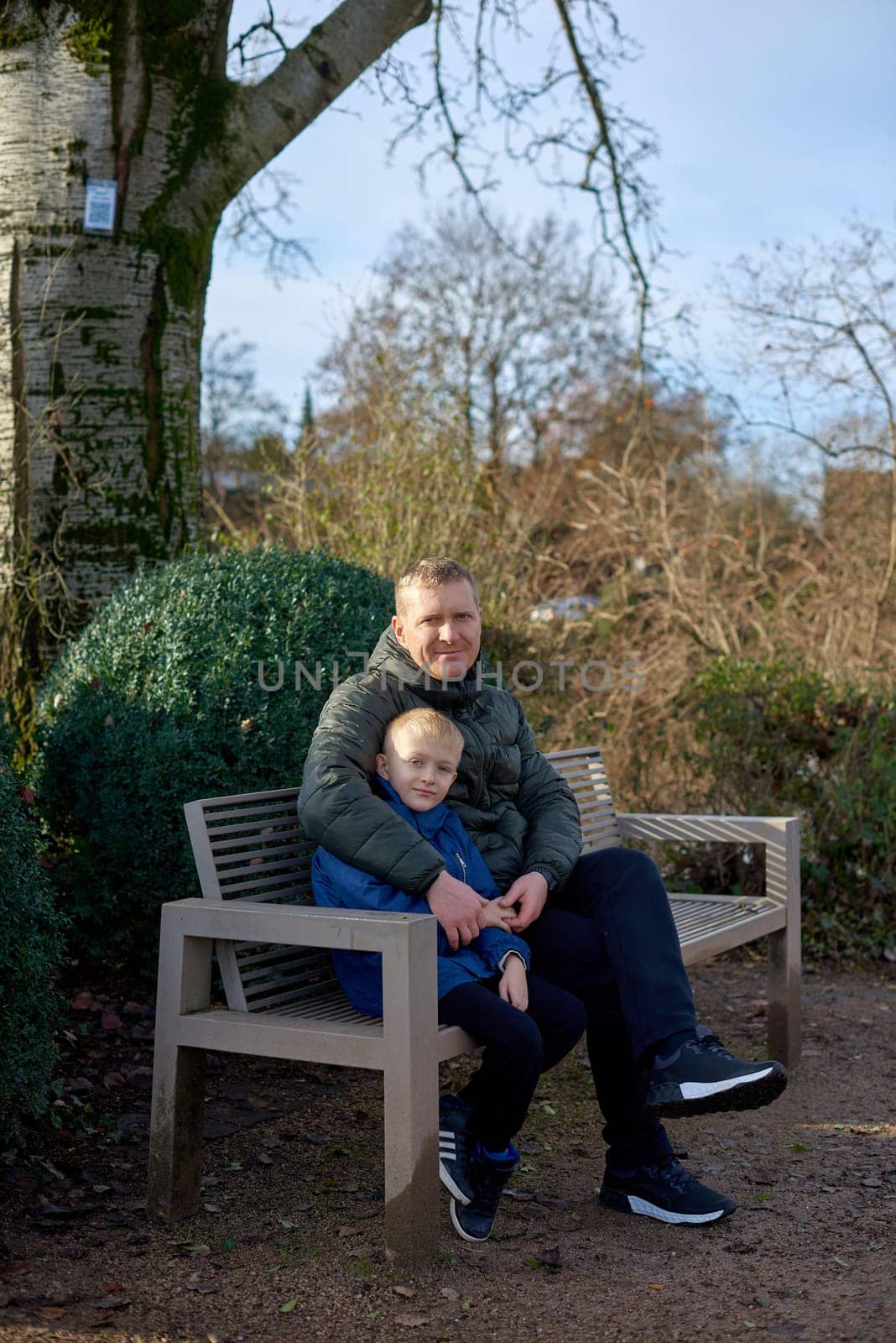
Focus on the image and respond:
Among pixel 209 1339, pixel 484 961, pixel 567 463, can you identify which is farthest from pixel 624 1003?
pixel 567 463

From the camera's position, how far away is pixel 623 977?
3158mm

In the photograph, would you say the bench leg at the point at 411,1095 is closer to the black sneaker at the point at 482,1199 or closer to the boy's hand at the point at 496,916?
the black sneaker at the point at 482,1199

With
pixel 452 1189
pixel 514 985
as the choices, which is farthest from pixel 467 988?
pixel 452 1189

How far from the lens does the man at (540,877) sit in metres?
3.03

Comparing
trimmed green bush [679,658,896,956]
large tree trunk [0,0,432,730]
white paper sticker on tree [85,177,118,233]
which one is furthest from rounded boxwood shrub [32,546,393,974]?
Result: trimmed green bush [679,658,896,956]

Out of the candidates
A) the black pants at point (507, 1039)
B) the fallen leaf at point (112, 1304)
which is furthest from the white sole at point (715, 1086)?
the fallen leaf at point (112, 1304)

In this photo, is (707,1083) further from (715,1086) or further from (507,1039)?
(507,1039)

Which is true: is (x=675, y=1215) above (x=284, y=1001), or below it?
below

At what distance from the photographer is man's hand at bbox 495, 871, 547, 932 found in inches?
127

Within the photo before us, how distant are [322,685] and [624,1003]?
5.06ft

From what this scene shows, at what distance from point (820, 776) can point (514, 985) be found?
3.66 m

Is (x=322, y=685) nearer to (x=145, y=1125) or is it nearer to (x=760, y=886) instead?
(x=145, y=1125)

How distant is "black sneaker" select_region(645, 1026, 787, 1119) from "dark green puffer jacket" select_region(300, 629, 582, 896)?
1.96 ft

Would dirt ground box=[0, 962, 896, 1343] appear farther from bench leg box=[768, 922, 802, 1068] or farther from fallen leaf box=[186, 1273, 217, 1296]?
bench leg box=[768, 922, 802, 1068]
